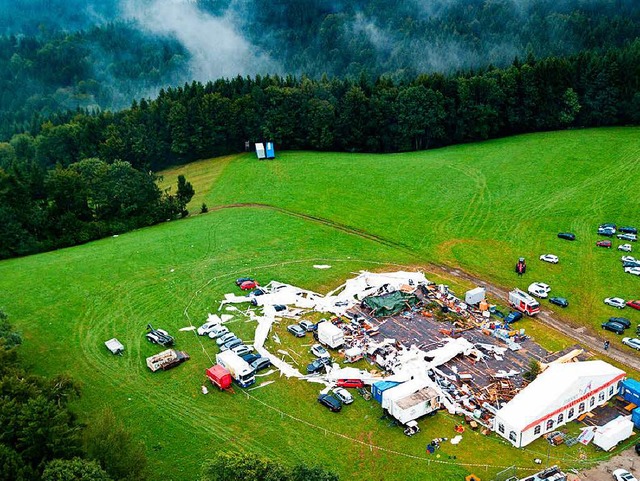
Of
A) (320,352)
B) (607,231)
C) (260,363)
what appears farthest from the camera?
(607,231)

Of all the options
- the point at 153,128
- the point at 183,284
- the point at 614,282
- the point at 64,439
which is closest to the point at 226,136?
the point at 153,128

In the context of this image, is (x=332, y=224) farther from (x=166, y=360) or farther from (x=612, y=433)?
(x=612, y=433)

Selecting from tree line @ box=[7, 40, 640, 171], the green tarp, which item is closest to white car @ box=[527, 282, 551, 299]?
the green tarp

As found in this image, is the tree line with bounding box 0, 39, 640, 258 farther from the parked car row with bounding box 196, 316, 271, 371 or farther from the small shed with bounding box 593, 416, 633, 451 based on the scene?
the small shed with bounding box 593, 416, 633, 451

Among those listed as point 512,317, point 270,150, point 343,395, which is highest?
point 270,150

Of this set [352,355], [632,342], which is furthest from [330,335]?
[632,342]

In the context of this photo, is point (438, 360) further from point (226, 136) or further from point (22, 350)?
point (226, 136)
